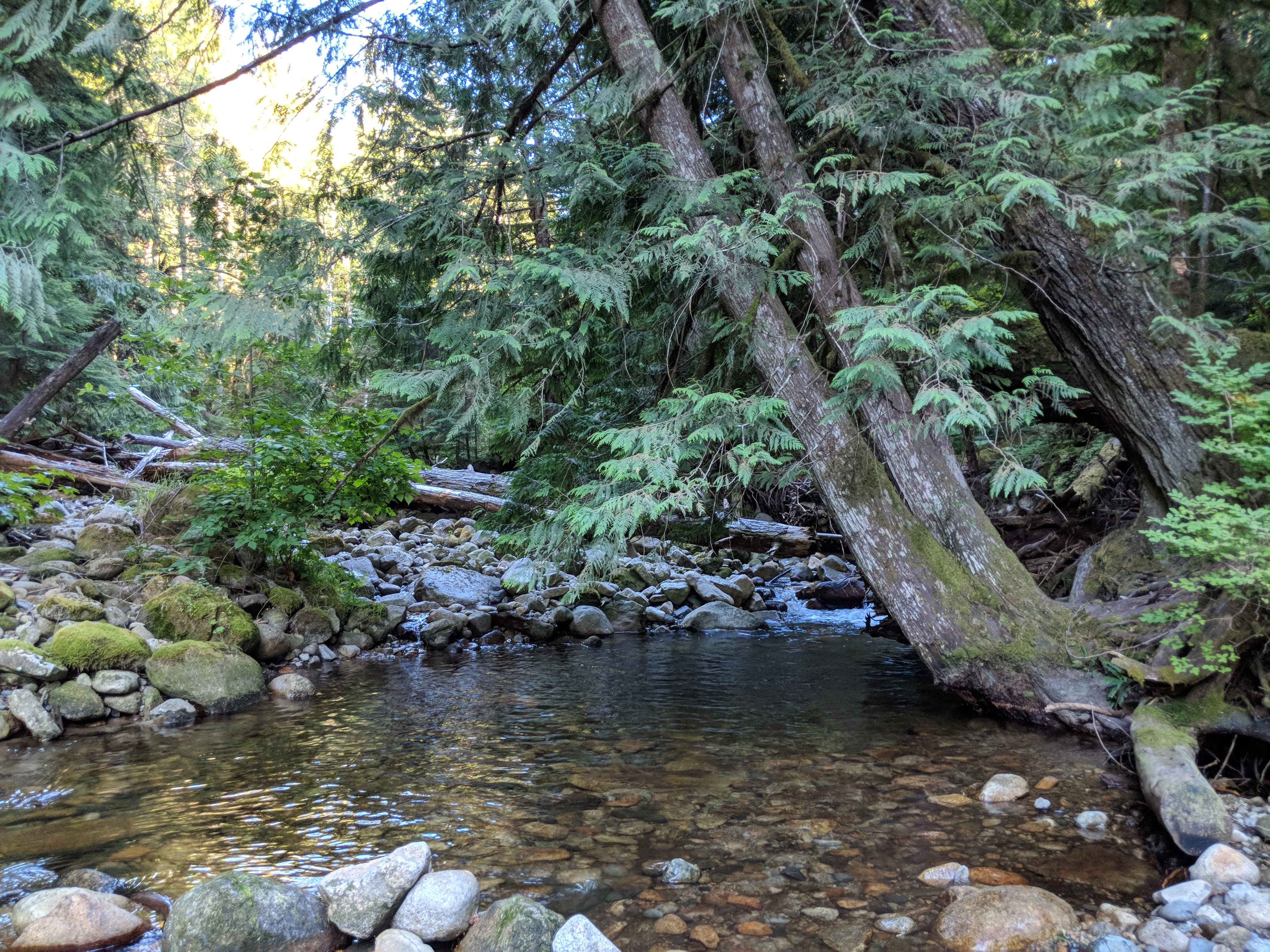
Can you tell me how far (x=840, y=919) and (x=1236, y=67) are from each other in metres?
8.70

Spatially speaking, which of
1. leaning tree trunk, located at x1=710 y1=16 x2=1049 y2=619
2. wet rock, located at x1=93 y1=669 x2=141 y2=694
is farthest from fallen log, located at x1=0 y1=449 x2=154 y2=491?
leaning tree trunk, located at x1=710 y1=16 x2=1049 y2=619

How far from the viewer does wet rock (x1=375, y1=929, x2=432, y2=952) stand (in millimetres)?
2600

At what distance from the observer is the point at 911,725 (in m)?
5.27

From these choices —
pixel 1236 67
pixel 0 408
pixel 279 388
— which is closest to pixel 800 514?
pixel 1236 67

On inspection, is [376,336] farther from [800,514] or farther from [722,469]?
[800,514]

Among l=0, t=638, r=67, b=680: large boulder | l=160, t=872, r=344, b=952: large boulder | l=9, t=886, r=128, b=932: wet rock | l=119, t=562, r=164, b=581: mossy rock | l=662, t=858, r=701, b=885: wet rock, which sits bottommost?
l=662, t=858, r=701, b=885: wet rock

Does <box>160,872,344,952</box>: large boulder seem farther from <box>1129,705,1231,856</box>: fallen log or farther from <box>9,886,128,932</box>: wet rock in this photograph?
<box>1129,705,1231,856</box>: fallen log

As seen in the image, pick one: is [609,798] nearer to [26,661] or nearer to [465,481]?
[26,661]

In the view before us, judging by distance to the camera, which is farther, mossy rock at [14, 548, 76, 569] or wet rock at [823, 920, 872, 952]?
mossy rock at [14, 548, 76, 569]

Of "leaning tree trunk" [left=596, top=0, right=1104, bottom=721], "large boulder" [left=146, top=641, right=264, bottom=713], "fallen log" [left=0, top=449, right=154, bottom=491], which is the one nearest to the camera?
"leaning tree trunk" [left=596, top=0, right=1104, bottom=721]

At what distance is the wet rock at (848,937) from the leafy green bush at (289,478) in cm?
611

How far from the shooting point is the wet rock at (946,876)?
3.07 metres

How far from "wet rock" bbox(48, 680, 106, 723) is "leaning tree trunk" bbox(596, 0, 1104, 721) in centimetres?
588

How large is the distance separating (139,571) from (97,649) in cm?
173
